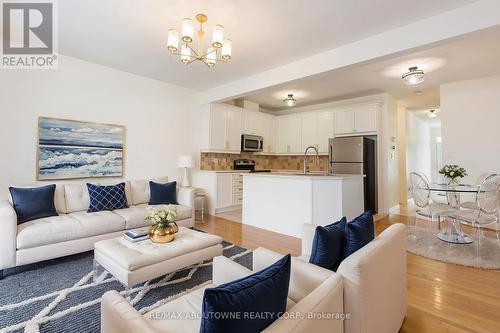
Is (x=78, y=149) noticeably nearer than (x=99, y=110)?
Yes

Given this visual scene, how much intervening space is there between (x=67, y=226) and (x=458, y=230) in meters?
5.49

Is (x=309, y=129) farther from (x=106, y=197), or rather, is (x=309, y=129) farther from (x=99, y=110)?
(x=106, y=197)

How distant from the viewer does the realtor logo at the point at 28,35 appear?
8.41 feet

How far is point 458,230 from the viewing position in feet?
12.3

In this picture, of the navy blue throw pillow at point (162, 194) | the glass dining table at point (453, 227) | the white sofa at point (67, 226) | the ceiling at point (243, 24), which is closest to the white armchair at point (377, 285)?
Answer: the ceiling at point (243, 24)

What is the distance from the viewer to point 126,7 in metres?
2.44

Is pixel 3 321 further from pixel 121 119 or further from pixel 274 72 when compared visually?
pixel 274 72

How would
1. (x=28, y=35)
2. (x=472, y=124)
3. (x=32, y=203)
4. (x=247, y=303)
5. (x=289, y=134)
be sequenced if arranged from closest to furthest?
(x=247, y=303)
(x=32, y=203)
(x=28, y=35)
(x=472, y=124)
(x=289, y=134)

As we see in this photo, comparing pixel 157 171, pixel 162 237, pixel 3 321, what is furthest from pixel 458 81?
pixel 3 321

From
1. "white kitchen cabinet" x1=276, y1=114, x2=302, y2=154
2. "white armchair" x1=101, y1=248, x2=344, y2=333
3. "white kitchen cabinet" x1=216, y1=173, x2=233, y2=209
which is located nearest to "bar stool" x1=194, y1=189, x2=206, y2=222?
"white kitchen cabinet" x1=216, y1=173, x2=233, y2=209

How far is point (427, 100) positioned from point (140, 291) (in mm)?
6910

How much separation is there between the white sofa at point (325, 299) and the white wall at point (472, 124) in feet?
13.7

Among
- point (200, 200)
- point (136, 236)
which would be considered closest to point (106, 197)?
point (136, 236)

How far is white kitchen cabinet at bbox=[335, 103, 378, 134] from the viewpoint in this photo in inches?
198
